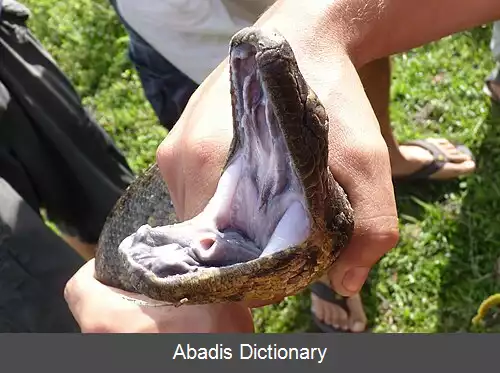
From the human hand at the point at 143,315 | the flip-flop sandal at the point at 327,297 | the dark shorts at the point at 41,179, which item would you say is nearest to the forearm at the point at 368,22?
the human hand at the point at 143,315

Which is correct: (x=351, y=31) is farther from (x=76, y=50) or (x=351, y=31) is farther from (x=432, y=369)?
(x=76, y=50)

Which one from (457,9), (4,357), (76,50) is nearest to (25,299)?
(4,357)

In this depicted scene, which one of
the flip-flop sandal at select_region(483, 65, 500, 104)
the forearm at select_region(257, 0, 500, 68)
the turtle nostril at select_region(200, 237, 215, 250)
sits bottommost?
the flip-flop sandal at select_region(483, 65, 500, 104)

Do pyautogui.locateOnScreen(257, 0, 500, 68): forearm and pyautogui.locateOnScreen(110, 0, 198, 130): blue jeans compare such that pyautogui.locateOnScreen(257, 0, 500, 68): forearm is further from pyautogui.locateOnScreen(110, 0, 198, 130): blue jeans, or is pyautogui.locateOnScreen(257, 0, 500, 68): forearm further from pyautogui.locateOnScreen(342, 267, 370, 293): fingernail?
pyautogui.locateOnScreen(110, 0, 198, 130): blue jeans

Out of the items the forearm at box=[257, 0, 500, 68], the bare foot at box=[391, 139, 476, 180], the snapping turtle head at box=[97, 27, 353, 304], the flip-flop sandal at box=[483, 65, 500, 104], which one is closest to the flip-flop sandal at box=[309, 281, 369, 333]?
the bare foot at box=[391, 139, 476, 180]

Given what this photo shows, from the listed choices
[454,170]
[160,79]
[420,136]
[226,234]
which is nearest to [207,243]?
[226,234]

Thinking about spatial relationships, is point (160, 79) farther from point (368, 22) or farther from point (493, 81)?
point (493, 81)

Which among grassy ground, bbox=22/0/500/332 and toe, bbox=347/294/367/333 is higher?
grassy ground, bbox=22/0/500/332
